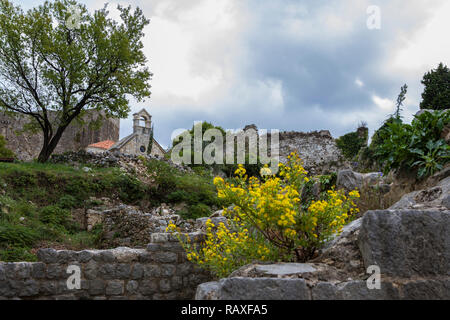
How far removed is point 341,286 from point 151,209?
9548 millimetres

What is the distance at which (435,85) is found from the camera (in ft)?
54.2

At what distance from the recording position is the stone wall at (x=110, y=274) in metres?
4.80

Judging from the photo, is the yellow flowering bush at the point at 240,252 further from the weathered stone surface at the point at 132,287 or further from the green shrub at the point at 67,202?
the green shrub at the point at 67,202

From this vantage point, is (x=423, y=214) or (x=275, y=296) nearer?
(x=275, y=296)

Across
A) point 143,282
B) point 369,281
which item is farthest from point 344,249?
point 143,282

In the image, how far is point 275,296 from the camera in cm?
262

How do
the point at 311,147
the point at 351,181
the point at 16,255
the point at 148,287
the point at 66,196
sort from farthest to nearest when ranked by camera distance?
the point at 311,147 → the point at 66,196 → the point at 16,255 → the point at 351,181 → the point at 148,287

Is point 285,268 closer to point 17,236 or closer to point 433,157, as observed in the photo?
point 433,157

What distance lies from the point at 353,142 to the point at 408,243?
667 inches

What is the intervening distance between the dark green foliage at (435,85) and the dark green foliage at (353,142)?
3.08 m

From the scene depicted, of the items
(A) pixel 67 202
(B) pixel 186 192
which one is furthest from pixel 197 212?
(A) pixel 67 202

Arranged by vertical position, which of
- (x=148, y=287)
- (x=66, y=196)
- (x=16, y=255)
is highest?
(x=66, y=196)

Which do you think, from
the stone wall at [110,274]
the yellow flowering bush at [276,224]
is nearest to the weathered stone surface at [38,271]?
the stone wall at [110,274]
